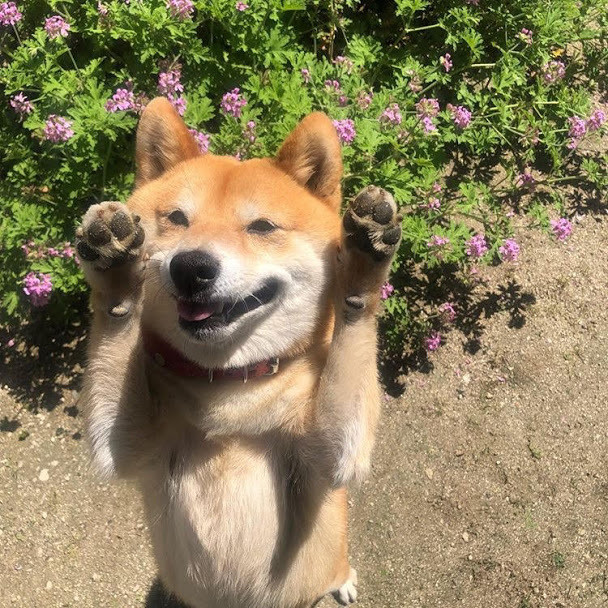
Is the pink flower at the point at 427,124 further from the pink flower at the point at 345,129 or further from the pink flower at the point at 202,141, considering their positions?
the pink flower at the point at 202,141

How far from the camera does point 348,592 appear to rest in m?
3.55

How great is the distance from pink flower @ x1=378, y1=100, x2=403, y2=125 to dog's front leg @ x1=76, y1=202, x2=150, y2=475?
185cm

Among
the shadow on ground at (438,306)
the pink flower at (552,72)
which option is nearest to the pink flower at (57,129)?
the shadow on ground at (438,306)

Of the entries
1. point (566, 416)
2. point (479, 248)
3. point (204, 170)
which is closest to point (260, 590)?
point (204, 170)

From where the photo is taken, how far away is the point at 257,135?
3312 millimetres

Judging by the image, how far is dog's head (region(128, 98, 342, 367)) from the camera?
220 cm

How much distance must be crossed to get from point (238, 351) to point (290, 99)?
1709 millimetres

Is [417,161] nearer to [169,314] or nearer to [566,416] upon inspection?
[169,314]

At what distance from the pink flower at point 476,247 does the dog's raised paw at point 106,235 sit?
7.72 feet

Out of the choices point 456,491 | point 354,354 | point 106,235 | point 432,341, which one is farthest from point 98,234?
point 456,491

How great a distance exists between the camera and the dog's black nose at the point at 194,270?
2.04 meters

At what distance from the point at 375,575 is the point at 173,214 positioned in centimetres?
287

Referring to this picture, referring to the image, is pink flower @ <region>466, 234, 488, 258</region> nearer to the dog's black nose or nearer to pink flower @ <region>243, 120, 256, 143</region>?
pink flower @ <region>243, 120, 256, 143</region>

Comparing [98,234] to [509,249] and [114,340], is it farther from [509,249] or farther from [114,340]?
[509,249]
